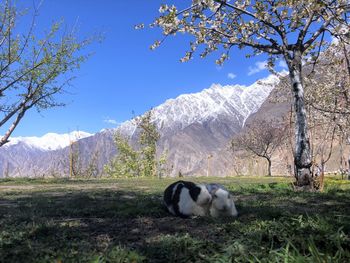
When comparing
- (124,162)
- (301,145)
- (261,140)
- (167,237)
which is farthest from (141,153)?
(167,237)

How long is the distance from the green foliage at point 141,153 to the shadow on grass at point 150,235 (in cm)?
4906

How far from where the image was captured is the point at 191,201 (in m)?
6.96

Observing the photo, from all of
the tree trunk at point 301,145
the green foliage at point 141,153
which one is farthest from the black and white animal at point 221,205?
the green foliage at point 141,153

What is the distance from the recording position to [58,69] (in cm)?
1688

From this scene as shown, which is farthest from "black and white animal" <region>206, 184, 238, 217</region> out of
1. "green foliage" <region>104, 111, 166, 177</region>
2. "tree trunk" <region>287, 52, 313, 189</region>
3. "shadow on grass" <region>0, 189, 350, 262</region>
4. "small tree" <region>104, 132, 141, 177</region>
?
"small tree" <region>104, 132, 141, 177</region>

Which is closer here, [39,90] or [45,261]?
[45,261]

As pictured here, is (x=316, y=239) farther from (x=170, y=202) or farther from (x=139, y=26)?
(x=139, y=26)

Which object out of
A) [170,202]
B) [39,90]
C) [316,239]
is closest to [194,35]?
[39,90]

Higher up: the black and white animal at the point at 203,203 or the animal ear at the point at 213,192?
the animal ear at the point at 213,192

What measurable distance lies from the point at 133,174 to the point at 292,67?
159 feet

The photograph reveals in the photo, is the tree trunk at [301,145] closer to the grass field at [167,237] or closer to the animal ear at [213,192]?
the grass field at [167,237]

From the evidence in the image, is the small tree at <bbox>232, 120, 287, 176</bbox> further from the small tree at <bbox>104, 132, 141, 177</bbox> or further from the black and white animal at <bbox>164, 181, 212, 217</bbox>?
the black and white animal at <bbox>164, 181, 212, 217</bbox>

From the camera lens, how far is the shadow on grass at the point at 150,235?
4.08 meters

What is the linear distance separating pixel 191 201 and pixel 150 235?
181 cm
